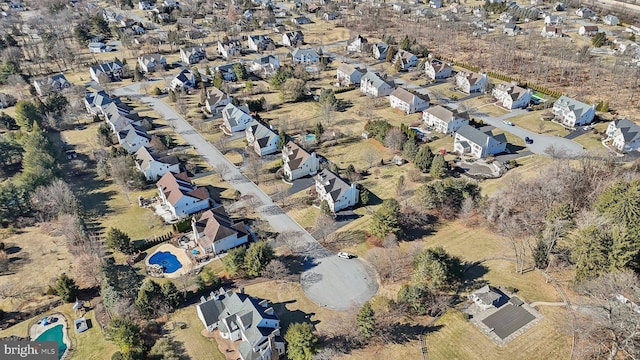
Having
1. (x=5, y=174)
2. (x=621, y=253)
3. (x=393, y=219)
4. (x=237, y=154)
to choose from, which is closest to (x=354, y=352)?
(x=393, y=219)

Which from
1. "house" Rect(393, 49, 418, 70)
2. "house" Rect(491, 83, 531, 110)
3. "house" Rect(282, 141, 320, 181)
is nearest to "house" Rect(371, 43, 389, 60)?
"house" Rect(393, 49, 418, 70)

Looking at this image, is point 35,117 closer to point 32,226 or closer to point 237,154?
point 32,226

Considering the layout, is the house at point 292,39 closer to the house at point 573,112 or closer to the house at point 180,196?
the house at point 573,112

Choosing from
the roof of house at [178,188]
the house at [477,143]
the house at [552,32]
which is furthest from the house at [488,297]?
the house at [552,32]

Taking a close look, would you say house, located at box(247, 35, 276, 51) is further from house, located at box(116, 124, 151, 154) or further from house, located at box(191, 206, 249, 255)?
house, located at box(191, 206, 249, 255)

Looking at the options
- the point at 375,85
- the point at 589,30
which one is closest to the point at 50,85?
the point at 375,85

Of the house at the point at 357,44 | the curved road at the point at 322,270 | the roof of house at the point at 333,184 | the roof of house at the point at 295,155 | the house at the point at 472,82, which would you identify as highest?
the house at the point at 357,44

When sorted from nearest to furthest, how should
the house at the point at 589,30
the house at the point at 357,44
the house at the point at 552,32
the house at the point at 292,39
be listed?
1. the house at the point at 357,44
2. the house at the point at 552,32
3. the house at the point at 589,30
4. the house at the point at 292,39

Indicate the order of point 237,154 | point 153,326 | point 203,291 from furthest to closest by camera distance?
1. point 237,154
2. point 203,291
3. point 153,326
